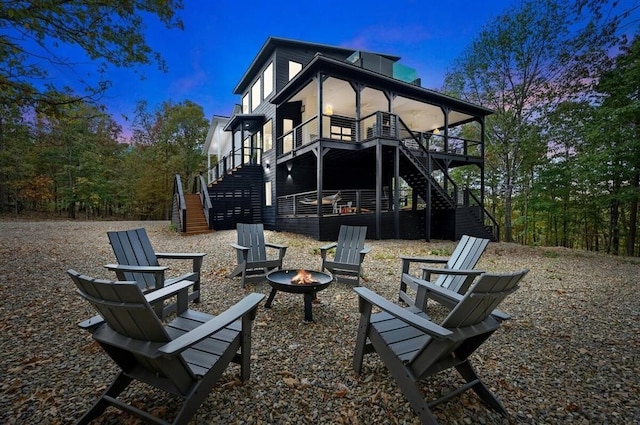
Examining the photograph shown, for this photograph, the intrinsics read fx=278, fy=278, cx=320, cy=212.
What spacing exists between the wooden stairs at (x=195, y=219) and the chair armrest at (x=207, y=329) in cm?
1099

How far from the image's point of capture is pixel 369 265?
678 centimetres

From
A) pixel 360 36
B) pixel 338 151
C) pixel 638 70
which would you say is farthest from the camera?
pixel 360 36

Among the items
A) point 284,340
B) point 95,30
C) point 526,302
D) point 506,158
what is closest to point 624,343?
point 526,302

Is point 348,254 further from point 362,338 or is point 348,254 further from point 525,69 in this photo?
point 525,69

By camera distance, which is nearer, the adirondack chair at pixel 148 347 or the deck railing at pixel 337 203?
the adirondack chair at pixel 148 347

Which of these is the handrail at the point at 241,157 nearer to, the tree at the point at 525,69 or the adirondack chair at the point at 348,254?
the adirondack chair at the point at 348,254

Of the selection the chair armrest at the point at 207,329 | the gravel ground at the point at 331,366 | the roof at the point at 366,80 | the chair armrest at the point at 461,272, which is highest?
the roof at the point at 366,80

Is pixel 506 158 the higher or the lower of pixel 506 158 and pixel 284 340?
the higher

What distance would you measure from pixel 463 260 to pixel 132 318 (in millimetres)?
3941

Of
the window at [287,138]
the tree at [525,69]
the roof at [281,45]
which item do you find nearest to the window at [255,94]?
the roof at [281,45]

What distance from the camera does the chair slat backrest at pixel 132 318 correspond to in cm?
158

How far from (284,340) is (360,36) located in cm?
3517

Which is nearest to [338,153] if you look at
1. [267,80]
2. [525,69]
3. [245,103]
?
[267,80]

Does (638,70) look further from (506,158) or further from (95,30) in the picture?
(95,30)
